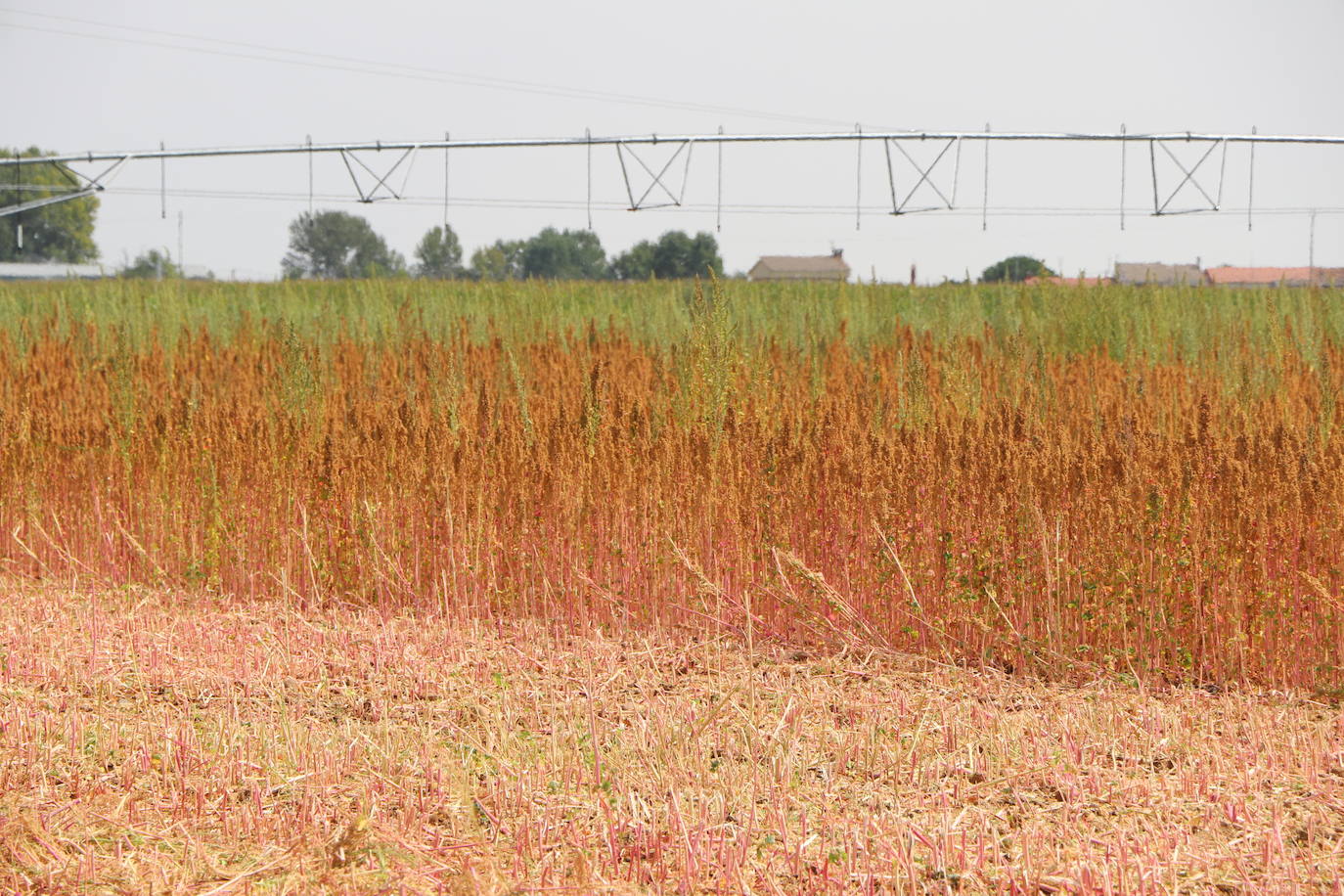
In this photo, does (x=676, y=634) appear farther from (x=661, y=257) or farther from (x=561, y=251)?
(x=561, y=251)

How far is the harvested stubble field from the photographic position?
273cm

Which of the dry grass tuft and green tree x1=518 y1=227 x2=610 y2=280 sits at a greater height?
green tree x1=518 y1=227 x2=610 y2=280

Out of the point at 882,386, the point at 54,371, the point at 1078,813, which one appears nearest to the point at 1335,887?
the point at 1078,813

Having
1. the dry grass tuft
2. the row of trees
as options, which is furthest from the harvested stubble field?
the row of trees

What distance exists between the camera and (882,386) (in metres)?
7.41

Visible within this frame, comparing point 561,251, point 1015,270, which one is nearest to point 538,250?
point 561,251

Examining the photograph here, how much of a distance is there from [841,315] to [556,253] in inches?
3021

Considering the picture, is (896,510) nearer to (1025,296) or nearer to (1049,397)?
(1049,397)

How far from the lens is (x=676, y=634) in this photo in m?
4.54

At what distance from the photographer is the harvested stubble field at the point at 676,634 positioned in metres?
2.73

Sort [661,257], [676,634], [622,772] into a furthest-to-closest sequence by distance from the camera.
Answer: [661,257] < [676,634] < [622,772]

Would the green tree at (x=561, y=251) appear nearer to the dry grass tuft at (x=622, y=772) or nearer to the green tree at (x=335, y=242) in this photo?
the green tree at (x=335, y=242)

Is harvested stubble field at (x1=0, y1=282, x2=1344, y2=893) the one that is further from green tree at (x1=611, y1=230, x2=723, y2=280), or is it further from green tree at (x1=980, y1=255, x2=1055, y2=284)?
green tree at (x1=611, y1=230, x2=723, y2=280)

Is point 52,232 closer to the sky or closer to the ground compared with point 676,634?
closer to the sky
